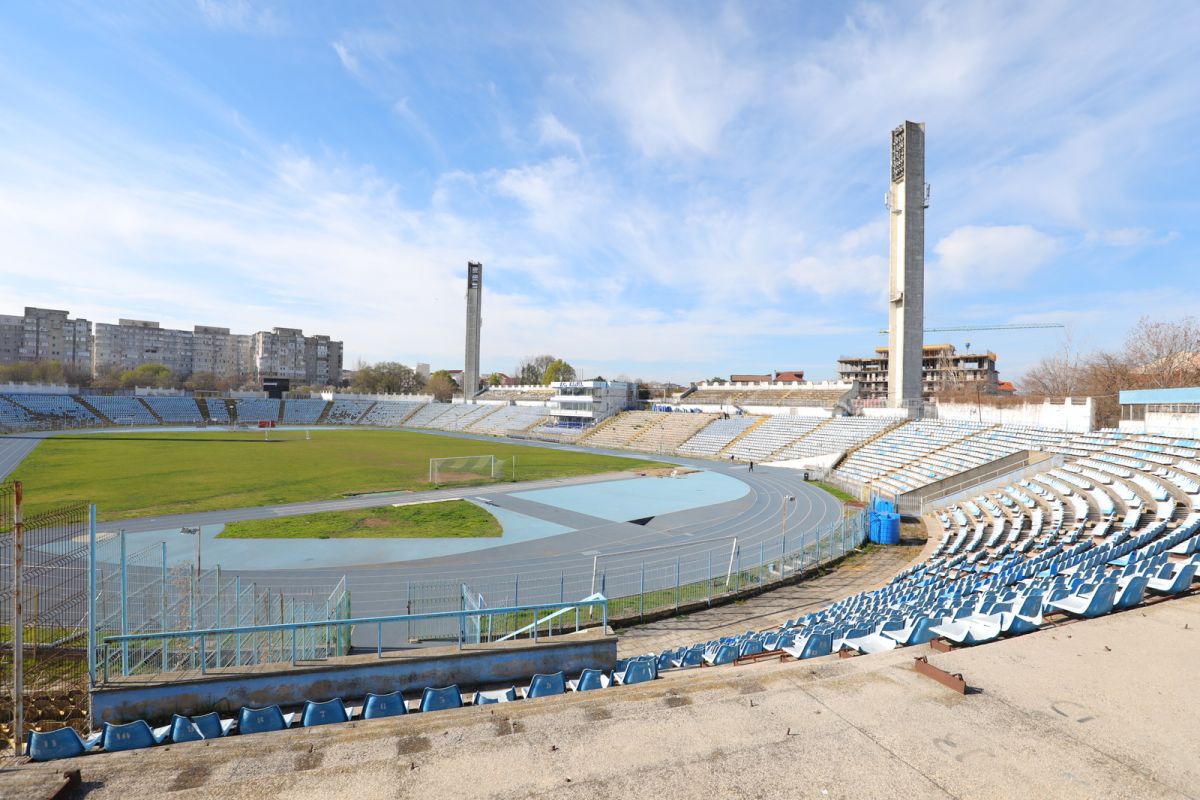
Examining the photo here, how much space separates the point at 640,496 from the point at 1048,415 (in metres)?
30.1

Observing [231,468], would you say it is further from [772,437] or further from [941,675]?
[941,675]

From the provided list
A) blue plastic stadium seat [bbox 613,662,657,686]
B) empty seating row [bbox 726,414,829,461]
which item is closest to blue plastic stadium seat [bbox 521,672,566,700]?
blue plastic stadium seat [bbox 613,662,657,686]

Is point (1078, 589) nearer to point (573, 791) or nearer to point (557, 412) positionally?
point (573, 791)

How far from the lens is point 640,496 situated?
126ft

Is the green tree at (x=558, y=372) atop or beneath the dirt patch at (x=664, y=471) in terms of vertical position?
atop

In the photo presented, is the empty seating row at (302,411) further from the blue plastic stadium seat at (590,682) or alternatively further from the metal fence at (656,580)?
the blue plastic stadium seat at (590,682)

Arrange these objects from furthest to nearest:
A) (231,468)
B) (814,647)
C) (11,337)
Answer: (11,337) → (231,468) → (814,647)

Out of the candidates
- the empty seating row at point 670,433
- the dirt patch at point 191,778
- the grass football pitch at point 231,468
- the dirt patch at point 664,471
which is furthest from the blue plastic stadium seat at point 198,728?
the empty seating row at point 670,433

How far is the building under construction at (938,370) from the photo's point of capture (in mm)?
109812

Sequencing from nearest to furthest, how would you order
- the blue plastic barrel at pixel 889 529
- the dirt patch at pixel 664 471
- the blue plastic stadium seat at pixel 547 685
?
the blue plastic stadium seat at pixel 547 685 → the blue plastic barrel at pixel 889 529 → the dirt patch at pixel 664 471

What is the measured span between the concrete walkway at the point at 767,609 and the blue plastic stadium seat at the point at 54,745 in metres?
10.2

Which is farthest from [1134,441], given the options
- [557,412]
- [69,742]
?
[557,412]

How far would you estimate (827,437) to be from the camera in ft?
185

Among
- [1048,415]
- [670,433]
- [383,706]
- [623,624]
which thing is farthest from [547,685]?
[670,433]
